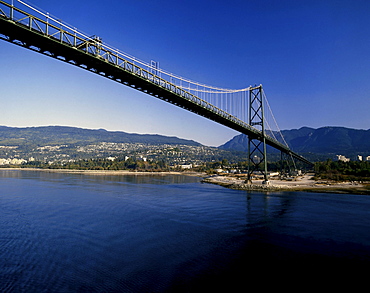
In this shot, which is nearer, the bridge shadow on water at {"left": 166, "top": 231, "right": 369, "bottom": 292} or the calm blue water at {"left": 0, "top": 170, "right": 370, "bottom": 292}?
the bridge shadow on water at {"left": 166, "top": 231, "right": 369, "bottom": 292}

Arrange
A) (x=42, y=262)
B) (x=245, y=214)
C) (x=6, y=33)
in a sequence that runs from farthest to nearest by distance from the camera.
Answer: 1. (x=245, y=214)
2. (x=6, y=33)
3. (x=42, y=262)

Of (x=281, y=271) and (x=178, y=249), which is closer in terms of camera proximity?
(x=281, y=271)

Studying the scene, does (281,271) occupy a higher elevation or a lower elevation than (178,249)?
lower

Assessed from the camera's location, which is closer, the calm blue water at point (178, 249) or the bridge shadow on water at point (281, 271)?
the bridge shadow on water at point (281, 271)

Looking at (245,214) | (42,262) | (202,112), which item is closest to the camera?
(42,262)

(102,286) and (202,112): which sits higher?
(202,112)

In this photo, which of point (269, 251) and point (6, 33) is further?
point (6, 33)

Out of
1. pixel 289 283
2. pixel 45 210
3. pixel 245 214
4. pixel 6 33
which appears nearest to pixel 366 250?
pixel 289 283

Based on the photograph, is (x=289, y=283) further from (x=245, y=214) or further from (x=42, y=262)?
(x=245, y=214)
